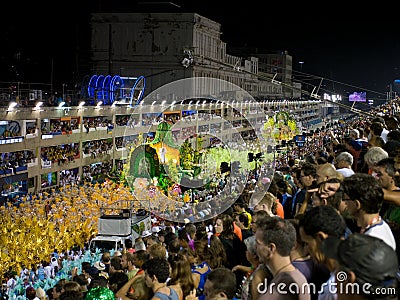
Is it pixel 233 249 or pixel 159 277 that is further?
pixel 233 249

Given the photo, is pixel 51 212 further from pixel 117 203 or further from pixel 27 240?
pixel 27 240

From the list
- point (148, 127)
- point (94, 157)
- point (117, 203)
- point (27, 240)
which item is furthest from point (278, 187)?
point (148, 127)

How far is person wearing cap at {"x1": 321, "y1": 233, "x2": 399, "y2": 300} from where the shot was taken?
3.42m

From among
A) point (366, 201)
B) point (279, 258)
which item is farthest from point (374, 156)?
point (279, 258)

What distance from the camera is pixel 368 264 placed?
11.2 feet

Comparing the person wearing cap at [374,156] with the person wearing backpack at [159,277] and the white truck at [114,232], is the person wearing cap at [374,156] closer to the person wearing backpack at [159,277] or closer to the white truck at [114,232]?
the person wearing backpack at [159,277]

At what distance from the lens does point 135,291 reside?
6.96 m

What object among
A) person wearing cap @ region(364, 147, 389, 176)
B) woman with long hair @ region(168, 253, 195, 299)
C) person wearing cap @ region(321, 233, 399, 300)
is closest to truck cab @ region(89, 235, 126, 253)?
woman with long hair @ region(168, 253, 195, 299)

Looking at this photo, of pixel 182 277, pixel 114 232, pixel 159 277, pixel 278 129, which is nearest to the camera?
pixel 159 277

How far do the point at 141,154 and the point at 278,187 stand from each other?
48.0 feet

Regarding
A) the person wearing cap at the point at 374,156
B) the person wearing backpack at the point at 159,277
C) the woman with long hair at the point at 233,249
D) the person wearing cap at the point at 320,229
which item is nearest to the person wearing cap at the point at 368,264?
the person wearing cap at the point at 320,229

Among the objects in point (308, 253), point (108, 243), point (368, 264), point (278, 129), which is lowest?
point (108, 243)

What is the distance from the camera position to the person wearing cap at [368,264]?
3.42m

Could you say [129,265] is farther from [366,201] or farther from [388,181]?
[366,201]
